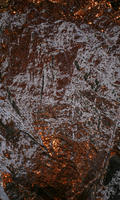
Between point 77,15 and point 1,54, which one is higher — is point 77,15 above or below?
above

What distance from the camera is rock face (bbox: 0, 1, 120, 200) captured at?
846mm

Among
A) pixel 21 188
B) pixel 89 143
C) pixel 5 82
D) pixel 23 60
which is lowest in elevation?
pixel 21 188

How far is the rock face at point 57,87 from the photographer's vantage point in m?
0.85

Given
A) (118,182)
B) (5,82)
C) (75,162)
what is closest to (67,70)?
(5,82)

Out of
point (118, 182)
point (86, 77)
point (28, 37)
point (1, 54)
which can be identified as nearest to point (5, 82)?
point (1, 54)

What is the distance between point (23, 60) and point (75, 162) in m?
0.64

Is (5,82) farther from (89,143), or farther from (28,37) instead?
(89,143)

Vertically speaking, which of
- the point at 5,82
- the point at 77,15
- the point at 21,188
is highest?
the point at 77,15

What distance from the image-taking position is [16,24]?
90 cm

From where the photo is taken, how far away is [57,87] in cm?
92

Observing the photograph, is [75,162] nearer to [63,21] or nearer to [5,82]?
[5,82]

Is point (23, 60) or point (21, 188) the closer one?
point (21, 188)

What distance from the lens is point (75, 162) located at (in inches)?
32.3

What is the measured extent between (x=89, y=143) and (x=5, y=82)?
0.59m
